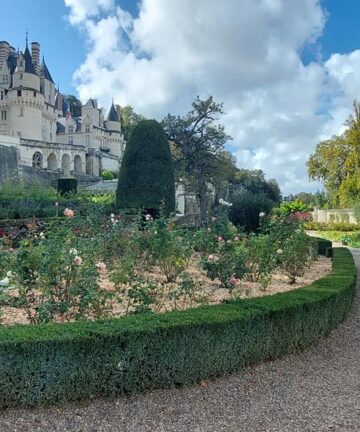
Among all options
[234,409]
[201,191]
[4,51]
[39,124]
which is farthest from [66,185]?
[4,51]

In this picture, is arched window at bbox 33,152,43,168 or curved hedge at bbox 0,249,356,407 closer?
curved hedge at bbox 0,249,356,407

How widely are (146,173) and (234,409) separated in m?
13.8

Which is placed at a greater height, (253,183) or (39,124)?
(39,124)

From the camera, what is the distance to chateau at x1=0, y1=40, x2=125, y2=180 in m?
38.2

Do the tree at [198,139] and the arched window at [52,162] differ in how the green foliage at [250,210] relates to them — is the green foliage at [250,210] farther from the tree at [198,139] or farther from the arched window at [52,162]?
the arched window at [52,162]

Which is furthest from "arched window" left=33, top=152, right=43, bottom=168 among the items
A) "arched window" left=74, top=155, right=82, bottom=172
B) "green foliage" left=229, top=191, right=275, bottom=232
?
"green foliage" left=229, top=191, right=275, bottom=232

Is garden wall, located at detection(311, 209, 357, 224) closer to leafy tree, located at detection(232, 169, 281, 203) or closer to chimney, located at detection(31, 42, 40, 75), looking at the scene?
leafy tree, located at detection(232, 169, 281, 203)

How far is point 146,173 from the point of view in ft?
52.7

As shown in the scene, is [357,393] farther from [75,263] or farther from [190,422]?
[75,263]

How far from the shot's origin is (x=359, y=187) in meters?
23.1

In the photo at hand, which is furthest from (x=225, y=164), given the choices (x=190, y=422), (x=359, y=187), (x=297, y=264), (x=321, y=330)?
(x=190, y=422)

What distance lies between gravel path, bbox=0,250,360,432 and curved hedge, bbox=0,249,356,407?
0.10 m

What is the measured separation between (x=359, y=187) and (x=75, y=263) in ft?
74.9

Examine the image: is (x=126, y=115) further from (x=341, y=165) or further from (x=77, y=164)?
(x=341, y=165)
